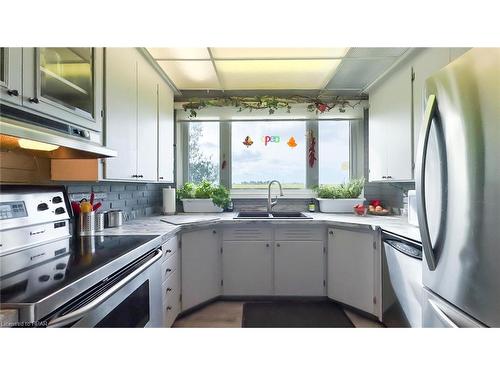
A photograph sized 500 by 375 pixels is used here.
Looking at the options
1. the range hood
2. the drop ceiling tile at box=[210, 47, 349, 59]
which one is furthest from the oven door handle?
the drop ceiling tile at box=[210, 47, 349, 59]

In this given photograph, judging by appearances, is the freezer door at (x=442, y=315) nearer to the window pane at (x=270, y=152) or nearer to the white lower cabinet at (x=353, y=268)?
the white lower cabinet at (x=353, y=268)

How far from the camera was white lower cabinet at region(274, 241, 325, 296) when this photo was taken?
2449 mm

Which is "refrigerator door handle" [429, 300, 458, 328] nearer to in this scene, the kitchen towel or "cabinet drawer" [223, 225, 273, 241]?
"cabinet drawer" [223, 225, 273, 241]

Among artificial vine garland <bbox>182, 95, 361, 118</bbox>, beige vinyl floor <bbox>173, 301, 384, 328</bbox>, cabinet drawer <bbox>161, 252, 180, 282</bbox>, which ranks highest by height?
artificial vine garland <bbox>182, 95, 361, 118</bbox>

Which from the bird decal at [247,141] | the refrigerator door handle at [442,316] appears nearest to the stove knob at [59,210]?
the refrigerator door handle at [442,316]

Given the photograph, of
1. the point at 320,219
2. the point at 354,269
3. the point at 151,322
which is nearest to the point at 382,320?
the point at 354,269

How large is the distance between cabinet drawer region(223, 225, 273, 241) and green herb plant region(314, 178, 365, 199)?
92cm

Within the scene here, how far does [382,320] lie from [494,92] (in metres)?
1.84

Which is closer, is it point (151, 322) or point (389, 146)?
point (151, 322)

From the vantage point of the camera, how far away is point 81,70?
55.4 inches

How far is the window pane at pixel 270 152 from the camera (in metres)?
3.24

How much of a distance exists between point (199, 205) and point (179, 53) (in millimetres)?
1547

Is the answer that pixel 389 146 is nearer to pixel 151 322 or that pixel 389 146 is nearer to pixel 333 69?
pixel 333 69
